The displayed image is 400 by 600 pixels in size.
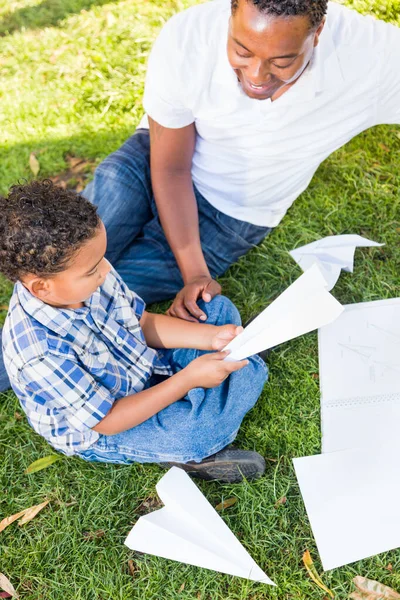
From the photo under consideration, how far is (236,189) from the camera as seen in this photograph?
2006 millimetres

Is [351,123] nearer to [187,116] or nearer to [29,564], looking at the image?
[187,116]

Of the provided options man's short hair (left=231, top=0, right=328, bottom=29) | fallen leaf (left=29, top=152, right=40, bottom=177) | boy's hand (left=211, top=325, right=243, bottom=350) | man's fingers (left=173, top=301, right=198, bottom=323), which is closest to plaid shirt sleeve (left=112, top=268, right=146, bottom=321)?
man's fingers (left=173, top=301, right=198, bottom=323)

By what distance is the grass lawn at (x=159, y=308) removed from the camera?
1.71 meters

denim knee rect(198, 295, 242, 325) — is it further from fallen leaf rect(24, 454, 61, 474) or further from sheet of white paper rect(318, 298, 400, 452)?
fallen leaf rect(24, 454, 61, 474)

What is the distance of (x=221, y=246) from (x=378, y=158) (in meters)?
0.78

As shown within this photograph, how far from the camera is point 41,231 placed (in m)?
1.39

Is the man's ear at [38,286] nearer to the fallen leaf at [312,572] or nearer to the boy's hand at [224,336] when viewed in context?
the boy's hand at [224,336]

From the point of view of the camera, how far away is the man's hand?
1878mm

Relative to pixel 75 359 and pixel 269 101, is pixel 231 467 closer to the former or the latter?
pixel 75 359

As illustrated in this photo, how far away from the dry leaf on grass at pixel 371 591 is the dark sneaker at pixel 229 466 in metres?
0.38

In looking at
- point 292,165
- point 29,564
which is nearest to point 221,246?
point 292,165

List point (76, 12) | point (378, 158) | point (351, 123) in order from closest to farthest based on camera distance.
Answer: point (351, 123) < point (378, 158) < point (76, 12)

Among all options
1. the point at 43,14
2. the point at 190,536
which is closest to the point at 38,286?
the point at 190,536

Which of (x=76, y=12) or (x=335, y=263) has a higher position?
(x=76, y=12)
